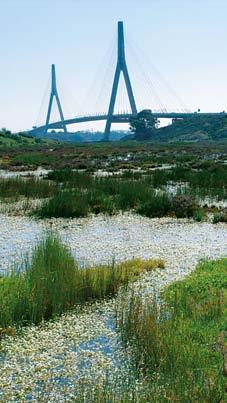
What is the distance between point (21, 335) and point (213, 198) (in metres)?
12.1

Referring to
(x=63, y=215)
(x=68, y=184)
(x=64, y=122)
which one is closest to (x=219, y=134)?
(x=64, y=122)

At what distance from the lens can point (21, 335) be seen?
582 centimetres

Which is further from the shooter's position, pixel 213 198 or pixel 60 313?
pixel 213 198

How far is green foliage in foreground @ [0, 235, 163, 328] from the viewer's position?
20.3 feet

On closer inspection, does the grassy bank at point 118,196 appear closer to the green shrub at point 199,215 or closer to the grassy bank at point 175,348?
the green shrub at point 199,215

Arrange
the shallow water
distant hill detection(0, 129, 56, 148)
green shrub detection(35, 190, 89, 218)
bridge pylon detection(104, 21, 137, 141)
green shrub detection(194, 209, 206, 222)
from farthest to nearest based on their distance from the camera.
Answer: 1. bridge pylon detection(104, 21, 137, 141)
2. distant hill detection(0, 129, 56, 148)
3. green shrub detection(35, 190, 89, 218)
4. green shrub detection(194, 209, 206, 222)
5. the shallow water

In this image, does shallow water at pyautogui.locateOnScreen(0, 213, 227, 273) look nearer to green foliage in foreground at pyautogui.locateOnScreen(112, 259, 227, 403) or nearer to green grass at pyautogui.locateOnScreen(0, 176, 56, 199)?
green foliage in foreground at pyautogui.locateOnScreen(112, 259, 227, 403)

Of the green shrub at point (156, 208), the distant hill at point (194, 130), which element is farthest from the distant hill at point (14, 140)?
the green shrub at point (156, 208)

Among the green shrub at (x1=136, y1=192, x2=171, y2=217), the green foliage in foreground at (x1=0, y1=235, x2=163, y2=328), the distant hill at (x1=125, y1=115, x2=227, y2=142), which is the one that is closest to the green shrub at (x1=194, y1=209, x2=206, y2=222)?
the green shrub at (x1=136, y1=192, x2=171, y2=217)

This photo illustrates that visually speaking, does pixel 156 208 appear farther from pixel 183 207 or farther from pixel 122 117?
pixel 122 117

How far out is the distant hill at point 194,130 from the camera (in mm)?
90250

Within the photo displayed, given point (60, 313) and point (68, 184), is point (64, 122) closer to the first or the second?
point (68, 184)

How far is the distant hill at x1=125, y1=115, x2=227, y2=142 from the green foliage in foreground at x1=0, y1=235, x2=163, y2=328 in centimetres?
8228

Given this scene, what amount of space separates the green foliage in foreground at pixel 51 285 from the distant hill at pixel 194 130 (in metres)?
82.3
